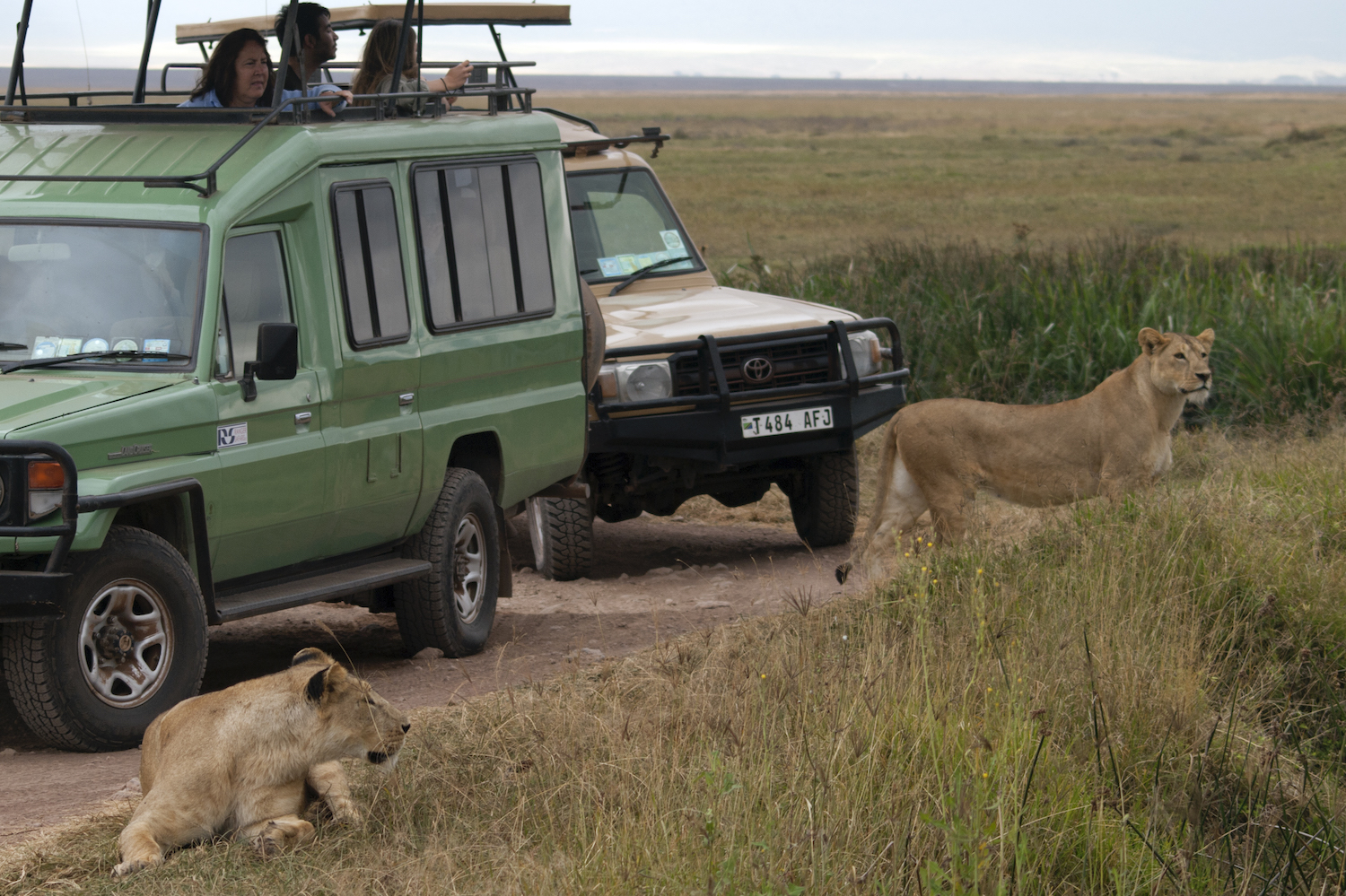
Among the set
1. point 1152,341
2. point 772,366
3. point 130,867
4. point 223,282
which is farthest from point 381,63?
point 130,867

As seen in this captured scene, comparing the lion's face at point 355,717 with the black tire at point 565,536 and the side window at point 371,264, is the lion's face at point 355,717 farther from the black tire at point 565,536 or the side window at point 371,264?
the black tire at point 565,536

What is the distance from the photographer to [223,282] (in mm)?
5902

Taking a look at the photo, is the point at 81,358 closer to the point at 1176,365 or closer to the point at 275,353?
the point at 275,353

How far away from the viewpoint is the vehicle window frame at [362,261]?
6387 mm

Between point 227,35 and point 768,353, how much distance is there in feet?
11.0

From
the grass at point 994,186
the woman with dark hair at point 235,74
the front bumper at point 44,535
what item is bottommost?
the grass at point 994,186

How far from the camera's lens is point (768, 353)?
9.07m

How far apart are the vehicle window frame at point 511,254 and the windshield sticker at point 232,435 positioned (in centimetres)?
118

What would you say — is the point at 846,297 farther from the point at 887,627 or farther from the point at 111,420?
the point at 111,420

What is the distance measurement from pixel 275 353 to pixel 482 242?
1.77 metres

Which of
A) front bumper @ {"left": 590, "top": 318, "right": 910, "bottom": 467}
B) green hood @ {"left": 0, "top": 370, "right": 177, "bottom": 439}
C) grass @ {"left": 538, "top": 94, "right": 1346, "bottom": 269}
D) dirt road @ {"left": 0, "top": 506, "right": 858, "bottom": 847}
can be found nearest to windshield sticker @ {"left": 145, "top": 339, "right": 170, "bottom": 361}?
green hood @ {"left": 0, "top": 370, "right": 177, "bottom": 439}

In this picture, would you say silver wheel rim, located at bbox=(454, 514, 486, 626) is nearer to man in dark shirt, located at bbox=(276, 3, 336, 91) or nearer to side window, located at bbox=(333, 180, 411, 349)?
side window, located at bbox=(333, 180, 411, 349)

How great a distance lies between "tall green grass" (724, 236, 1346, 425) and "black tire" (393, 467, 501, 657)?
5.90m

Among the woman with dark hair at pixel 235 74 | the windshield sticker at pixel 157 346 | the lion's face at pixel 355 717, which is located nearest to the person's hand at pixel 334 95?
the woman with dark hair at pixel 235 74
